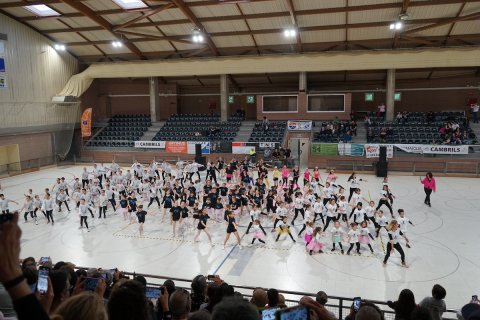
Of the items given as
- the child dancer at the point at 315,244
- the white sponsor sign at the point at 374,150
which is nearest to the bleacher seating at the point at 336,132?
the white sponsor sign at the point at 374,150

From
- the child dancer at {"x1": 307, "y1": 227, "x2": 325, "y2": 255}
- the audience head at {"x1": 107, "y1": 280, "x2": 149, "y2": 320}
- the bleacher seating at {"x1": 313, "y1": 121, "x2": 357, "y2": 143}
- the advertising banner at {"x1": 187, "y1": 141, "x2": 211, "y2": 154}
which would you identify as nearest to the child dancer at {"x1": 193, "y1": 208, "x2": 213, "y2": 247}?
the child dancer at {"x1": 307, "y1": 227, "x2": 325, "y2": 255}

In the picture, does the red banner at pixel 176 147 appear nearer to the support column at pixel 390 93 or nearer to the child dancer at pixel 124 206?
the child dancer at pixel 124 206

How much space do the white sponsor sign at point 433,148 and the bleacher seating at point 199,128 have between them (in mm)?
14098

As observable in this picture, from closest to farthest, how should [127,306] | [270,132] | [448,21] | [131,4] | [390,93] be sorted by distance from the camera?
[127,306] → [448,21] → [131,4] → [390,93] → [270,132]

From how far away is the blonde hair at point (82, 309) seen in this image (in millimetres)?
2061

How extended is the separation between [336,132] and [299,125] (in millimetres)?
3235

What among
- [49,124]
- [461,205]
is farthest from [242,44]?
[461,205]

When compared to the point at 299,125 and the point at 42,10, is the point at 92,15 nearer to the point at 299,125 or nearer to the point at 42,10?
the point at 42,10

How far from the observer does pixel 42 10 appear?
91.1 feet

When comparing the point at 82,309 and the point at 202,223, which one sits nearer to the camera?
the point at 82,309

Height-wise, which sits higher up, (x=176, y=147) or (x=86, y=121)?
(x=86, y=121)

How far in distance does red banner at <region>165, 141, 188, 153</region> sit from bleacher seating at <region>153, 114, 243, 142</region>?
3.78 feet

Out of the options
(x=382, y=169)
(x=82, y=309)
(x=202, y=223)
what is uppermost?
(x=82, y=309)

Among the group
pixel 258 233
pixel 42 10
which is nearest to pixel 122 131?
pixel 42 10
